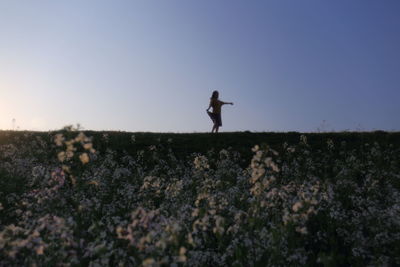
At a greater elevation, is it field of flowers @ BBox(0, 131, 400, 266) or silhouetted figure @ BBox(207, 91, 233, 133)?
silhouetted figure @ BBox(207, 91, 233, 133)

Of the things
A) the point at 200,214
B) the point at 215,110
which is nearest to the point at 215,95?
the point at 215,110

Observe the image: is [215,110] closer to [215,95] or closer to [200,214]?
[215,95]

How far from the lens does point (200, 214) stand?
8297mm

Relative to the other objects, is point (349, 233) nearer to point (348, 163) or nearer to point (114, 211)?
point (114, 211)

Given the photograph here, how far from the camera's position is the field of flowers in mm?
5246

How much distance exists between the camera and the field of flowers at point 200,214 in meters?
5.25

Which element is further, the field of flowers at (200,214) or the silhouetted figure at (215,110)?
the silhouetted figure at (215,110)

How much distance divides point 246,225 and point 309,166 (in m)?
9.67

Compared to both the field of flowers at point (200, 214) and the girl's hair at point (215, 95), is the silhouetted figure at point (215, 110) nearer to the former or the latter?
the girl's hair at point (215, 95)

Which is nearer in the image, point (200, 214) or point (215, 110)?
point (200, 214)

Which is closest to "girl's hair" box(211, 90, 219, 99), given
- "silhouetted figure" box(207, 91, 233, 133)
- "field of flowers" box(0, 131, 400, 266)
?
"silhouetted figure" box(207, 91, 233, 133)

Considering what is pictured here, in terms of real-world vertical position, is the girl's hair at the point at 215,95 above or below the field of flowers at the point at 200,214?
above

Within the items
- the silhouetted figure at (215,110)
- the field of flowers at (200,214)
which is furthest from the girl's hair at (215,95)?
the field of flowers at (200,214)

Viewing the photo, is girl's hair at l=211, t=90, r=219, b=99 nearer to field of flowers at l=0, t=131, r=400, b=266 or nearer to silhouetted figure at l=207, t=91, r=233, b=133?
silhouetted figure at l=207, t=91, r=233, b=133
